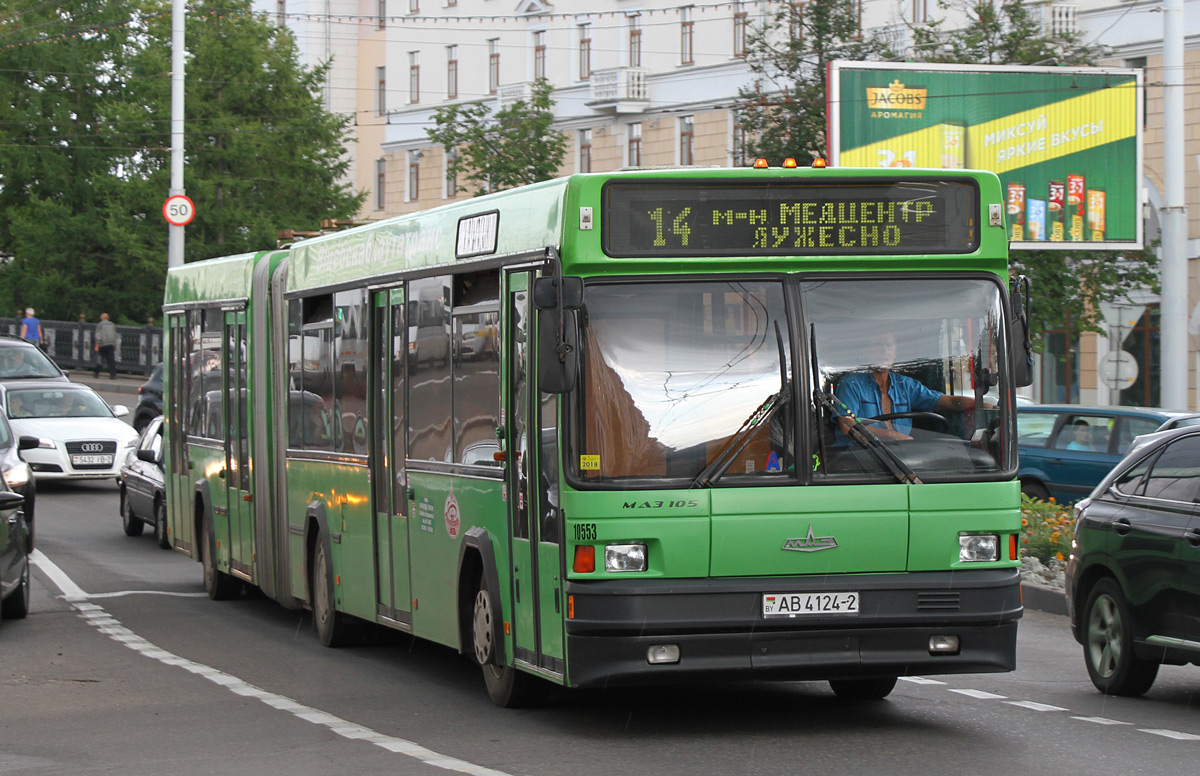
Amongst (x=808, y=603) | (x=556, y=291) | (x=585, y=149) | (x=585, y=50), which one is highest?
(x=585, y=50)

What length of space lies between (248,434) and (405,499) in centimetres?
449

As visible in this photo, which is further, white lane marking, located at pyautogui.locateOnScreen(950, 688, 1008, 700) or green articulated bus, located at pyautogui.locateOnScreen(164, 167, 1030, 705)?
white lane marking, located at pyautogui.locateOnScreen(950, 688, 1008, 700)

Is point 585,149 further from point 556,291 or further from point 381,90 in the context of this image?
point 556,291

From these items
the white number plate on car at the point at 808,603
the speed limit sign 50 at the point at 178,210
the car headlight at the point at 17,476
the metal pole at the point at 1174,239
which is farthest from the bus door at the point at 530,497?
the speed limit sign 50 at the point at 178,210

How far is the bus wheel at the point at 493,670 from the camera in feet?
33.1

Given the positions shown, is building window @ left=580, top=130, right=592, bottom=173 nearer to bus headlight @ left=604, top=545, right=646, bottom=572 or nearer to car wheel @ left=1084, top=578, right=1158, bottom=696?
car wheel @ left=1084, top=578, right=1158, bottom=696

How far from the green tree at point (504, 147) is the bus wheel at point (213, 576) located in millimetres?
27829

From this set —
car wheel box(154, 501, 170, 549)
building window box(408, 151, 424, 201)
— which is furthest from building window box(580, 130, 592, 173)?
car wheel box(154, 501, 170, 549)

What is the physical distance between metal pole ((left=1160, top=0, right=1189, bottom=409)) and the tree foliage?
2780 centimetres

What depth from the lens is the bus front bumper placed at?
880 centimetres

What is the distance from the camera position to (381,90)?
7350 centimetres

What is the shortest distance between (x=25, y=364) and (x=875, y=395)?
2452cm

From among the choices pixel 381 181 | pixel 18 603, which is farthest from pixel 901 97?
pixel 381 181

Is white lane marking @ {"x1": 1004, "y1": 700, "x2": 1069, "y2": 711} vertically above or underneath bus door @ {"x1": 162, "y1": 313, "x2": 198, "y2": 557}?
underneath
